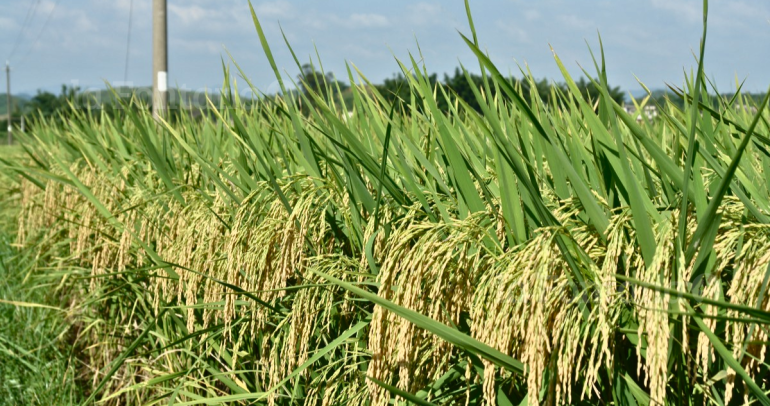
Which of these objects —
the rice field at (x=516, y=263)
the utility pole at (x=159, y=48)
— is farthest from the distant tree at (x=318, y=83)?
the utility pole at (x=159, y=48)

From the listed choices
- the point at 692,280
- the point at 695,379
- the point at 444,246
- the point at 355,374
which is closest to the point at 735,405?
the point at 695,379

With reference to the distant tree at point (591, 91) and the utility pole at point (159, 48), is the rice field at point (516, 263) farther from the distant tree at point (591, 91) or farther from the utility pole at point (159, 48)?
the utility pole at point (159, 48)

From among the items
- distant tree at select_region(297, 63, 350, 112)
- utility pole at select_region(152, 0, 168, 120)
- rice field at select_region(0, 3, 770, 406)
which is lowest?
rice field at select_region(0, 3, 770, 406)

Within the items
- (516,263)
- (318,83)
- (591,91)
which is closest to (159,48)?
(591,91)

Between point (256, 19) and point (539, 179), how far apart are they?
80 centimetres

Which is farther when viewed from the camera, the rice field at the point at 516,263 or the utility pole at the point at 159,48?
the utility pole at the point at 159,48

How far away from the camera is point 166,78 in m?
7.70

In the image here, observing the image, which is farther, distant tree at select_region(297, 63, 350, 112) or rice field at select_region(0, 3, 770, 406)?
distant tree at select_region(297, 63, 350, 112)

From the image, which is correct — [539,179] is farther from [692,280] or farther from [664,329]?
[664,329]

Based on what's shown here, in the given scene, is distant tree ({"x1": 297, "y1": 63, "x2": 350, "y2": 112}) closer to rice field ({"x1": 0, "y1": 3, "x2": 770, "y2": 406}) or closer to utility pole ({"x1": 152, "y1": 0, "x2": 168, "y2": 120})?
rice field ({"x1": 0, "y1": 3, "x2": 770, "y2": 406})

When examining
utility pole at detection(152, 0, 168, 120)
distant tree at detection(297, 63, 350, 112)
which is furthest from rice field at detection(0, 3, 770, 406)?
utility pole at detection(152, 0, 168, 120)

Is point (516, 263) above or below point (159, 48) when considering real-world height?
below

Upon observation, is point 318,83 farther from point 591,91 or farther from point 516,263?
point 591,91

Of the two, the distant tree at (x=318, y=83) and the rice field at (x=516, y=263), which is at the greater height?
the distant tree at (x=318, y=83)
